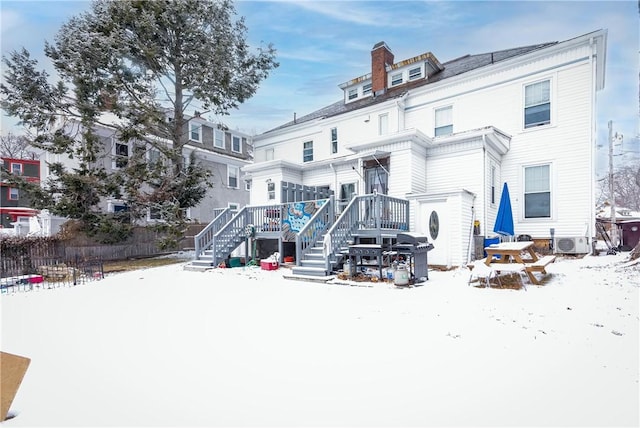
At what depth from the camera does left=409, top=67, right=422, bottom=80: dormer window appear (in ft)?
57.7

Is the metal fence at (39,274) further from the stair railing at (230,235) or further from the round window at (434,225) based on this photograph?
the round window at (434,225)

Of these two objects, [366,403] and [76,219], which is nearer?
[366,403]

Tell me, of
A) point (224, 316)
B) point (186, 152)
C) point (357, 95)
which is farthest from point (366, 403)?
point (186, 152)

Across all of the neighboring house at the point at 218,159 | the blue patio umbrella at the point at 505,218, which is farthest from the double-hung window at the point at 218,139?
the blue patio umbrella at the point at 505,218

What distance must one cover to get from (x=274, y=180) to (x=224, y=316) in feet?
37.3

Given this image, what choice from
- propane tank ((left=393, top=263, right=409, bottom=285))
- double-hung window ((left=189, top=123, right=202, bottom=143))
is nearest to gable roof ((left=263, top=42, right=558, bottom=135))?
double-hung window ((left=189, top=123, right=202, bottom=143))

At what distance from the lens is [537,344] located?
3.96 m

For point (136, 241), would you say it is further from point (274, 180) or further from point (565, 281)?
point (565, 281)

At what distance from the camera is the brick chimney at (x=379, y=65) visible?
1886 cm

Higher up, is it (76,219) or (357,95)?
Answer: (357,95)

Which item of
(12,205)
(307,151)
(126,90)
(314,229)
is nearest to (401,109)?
(307,151)

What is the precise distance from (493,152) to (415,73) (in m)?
7.48

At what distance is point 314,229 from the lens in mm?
10711

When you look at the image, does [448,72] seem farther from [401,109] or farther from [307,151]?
[307,151]
